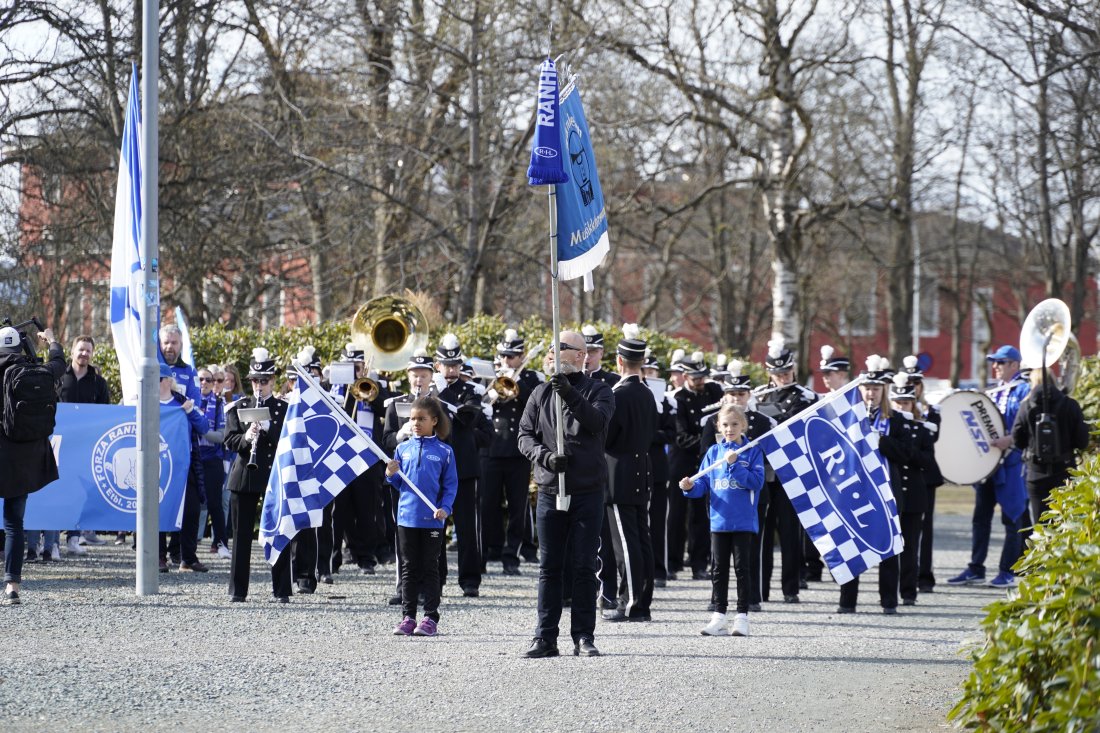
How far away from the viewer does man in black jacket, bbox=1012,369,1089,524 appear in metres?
12.3

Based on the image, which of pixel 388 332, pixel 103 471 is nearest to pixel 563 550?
pixel 103 471

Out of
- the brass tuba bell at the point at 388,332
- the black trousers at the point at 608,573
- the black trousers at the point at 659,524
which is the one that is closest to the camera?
the black trousers at the point at 608,573

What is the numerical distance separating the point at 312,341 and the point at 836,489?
26.5 feet

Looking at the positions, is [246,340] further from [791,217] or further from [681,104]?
[681,104]

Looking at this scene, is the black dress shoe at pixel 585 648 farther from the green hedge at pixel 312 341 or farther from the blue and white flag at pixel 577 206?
the green hedge at pixel 312 341

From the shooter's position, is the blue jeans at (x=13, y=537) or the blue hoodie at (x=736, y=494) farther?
the blue jeans at (x=13, y=537)

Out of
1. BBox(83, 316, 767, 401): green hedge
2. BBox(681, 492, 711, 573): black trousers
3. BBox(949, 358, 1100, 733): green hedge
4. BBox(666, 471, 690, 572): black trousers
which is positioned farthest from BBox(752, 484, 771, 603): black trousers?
BBox(83, 316, 767, 401): green hedge

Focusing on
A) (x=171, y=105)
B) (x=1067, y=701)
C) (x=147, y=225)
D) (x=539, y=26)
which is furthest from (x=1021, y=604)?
(x=171, y=105)

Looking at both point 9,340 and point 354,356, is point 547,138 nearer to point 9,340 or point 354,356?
point 9,340

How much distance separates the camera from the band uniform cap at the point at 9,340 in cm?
1112

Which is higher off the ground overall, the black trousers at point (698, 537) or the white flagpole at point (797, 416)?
the white flagpole at point (797, 416)

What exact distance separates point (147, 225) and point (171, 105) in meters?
11.2

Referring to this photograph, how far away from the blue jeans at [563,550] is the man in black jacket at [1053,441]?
17.2ft

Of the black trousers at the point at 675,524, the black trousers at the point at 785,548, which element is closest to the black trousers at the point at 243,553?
the black trousers at the point at 785,548
